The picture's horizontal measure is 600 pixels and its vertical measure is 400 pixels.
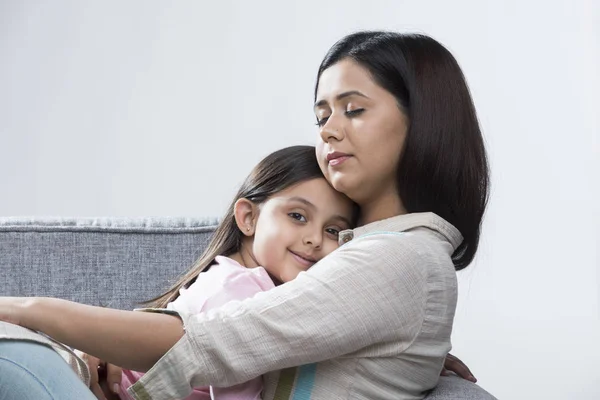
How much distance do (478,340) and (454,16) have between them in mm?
1031

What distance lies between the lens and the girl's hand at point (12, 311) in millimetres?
1267

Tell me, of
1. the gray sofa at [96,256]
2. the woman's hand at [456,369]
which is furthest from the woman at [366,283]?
the gray sofa at [96,256]

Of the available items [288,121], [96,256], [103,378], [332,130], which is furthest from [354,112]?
[288,121]

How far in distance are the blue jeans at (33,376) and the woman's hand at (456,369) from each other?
29.3 inches

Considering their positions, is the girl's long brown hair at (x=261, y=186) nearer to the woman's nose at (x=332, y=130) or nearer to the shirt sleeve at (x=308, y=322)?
the woman's nose at (x=332, y=130)

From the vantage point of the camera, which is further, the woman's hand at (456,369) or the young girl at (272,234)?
the woman's hand at (456,369)

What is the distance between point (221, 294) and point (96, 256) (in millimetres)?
579

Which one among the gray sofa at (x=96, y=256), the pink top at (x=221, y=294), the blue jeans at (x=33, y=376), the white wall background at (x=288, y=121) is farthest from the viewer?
the white wall background at (x=288, y=121)

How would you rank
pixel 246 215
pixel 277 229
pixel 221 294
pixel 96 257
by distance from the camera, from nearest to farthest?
1. pixel 221 294
2. pixel 277 229
3. pixel 246 215
4. pixel 96 257

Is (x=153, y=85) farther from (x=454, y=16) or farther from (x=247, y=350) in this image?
(x=247, y=350)

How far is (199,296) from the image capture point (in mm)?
1541

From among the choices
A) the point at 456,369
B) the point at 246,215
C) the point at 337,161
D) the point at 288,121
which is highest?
the point at 337,161

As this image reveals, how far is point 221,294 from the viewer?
59.1 inches

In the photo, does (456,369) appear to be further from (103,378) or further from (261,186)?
(103,378)
